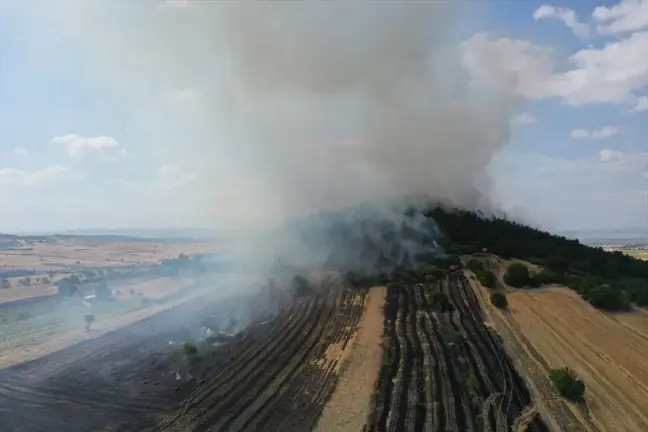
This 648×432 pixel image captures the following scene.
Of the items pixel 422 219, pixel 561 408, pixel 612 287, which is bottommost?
pixel 561 408

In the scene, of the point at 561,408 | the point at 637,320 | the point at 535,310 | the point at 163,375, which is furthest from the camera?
the point at 535,310

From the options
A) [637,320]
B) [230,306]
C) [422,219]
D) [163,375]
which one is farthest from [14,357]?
[422,219]

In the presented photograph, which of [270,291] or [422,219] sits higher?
[422,219]

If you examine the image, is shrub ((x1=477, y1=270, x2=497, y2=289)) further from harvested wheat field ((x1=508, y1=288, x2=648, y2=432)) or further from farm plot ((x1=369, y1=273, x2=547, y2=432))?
farm plot ((x1=369, y1=273, x2=547, y2=432))

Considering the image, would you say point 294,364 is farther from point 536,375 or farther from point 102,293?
point 102,293

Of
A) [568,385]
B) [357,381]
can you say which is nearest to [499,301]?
[568,385]

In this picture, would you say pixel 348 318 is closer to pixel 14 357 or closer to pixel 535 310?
pixel 535 310

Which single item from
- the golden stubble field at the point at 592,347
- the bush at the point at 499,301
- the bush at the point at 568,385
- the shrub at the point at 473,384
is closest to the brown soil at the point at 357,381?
the shrub at the point at 473,384
